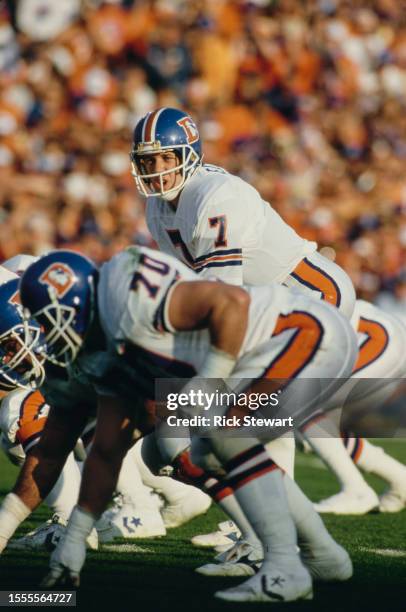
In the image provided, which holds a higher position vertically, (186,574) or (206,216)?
(206,216)

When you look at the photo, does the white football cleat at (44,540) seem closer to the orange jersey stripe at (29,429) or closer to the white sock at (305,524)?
the orange jersey stripe at (29,429)

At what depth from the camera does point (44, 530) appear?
5285 mm

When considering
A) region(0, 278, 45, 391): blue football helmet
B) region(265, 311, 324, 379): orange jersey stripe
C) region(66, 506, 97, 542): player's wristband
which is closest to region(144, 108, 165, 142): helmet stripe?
region(0, 278, 45, 391): blue football helmet

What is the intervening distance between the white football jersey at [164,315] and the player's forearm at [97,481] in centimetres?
39

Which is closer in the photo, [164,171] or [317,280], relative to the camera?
[164,171]

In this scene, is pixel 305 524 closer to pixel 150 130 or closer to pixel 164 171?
pixel 164 171

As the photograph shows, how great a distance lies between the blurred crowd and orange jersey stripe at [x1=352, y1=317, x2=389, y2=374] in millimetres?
5186

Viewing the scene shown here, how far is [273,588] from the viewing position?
3.85 meters

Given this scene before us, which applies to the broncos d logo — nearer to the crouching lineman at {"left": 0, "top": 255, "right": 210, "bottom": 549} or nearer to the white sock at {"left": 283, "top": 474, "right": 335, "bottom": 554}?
the crouching lineman at {"left": 0, "top": 255, "right": 210, "bottom": 549}

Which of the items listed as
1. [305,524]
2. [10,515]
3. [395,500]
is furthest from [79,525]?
[395,500]

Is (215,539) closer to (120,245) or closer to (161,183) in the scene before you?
(161,183)

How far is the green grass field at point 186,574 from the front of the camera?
3.82 metres

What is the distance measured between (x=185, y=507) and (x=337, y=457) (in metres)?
1.16

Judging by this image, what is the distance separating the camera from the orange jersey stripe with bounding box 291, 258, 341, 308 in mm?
5332
